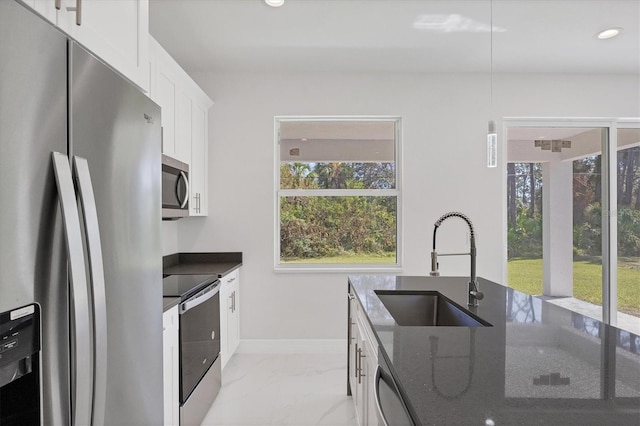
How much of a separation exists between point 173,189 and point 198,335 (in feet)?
3.27

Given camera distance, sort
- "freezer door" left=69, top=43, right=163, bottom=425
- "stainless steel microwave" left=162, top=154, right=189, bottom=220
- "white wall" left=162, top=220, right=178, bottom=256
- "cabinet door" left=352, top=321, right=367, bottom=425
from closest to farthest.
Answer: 1. "freezer door" left=69, top=43, right=163, bottom=425
2. "cabinet door" left=352, top=321, right=367, bottom=425
3. "stainless steel microwave" left=162, top=154, right=189, bottom=220
4. "white wall" left=162, top=220, right=178, bottom=256

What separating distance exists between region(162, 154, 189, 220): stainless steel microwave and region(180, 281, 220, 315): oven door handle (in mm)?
559

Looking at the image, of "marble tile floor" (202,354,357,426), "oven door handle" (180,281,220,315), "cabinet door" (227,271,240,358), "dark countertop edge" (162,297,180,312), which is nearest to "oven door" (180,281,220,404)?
"oven door handle" (180,281,220,315)

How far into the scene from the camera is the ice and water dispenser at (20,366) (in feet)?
2.25

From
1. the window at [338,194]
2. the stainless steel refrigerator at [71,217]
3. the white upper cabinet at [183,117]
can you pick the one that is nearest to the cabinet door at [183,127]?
the white upper cabinet at [183,117]

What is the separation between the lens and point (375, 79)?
356cm

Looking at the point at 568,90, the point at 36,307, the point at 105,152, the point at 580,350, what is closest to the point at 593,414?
the point at 580,350

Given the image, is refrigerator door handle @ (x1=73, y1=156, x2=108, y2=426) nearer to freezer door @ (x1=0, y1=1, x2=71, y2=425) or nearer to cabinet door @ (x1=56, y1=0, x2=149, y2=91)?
freezer door @ (x1=0, y1=1, x2=71, y2=425)

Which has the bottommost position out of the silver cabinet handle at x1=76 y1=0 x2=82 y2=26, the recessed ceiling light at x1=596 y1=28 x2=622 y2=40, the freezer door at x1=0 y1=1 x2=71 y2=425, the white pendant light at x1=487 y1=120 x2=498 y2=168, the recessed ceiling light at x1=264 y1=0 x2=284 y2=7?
the freezer door at x1=0 y1=1 x2=71 y2=425

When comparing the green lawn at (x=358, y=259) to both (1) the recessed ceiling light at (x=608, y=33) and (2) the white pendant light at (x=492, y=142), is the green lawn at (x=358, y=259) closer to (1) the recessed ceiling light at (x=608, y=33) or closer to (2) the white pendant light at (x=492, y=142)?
(2) the white pendant light at (x=492, y=142)

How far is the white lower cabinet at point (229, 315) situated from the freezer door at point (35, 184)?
1.99m

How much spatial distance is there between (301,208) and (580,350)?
279 centimetres

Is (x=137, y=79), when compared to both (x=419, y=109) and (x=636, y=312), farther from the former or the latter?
(x=636, y=312)

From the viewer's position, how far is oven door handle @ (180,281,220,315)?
1962mm
